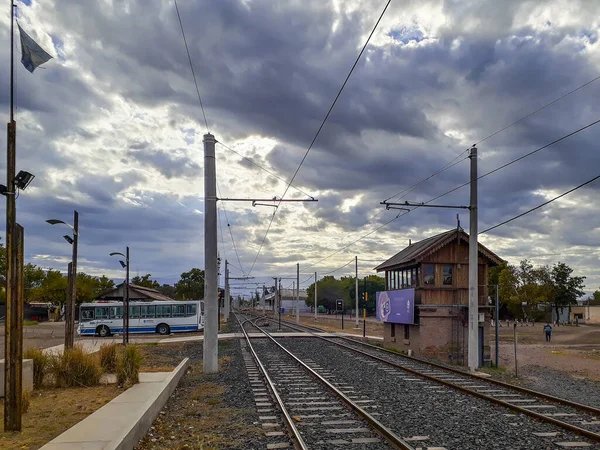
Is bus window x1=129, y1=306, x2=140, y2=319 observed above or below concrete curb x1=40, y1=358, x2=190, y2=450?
below

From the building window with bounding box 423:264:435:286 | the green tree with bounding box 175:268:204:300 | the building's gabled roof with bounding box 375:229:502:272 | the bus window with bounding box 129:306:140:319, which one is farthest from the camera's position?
the green tree with bounding box 175:268:204:300

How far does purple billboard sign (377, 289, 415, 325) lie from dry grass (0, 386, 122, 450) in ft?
51.8

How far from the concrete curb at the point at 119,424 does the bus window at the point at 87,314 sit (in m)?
34.3

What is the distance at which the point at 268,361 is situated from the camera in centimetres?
2300

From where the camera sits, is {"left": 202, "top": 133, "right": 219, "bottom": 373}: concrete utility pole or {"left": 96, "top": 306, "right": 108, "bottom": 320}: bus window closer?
{"left": 202, "top": 133, "right": 219, "bottom": 373}: concrete utility pole

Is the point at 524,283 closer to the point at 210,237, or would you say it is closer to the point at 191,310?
the point at 191,310

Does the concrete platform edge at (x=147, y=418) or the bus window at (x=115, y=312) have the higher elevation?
the concrete platform edge at (x=147, y=418)

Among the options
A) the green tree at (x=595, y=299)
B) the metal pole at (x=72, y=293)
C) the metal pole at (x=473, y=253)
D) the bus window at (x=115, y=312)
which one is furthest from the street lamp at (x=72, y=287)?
the green tree at (x=595, y=299)

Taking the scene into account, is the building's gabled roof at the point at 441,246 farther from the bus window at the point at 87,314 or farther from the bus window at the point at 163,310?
the bus window at the point at 87,314

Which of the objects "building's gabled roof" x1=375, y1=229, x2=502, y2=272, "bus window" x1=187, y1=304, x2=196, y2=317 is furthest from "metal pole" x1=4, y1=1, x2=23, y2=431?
"bus window" x1=187, y1=304, x2=196, y2=317

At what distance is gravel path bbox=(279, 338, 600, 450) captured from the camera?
9.48m

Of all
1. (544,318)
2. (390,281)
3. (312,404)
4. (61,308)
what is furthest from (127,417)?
(544,318)

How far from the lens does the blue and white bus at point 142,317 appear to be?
4606cm

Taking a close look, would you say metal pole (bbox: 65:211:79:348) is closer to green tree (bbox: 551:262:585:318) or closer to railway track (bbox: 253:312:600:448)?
railway track (bbox: 253:312:600:448)
